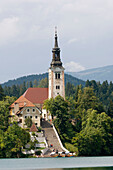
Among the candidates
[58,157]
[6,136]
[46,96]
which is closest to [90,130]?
[58,157]

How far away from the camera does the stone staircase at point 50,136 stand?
322 ft

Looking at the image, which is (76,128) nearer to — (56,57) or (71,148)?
(71,148)

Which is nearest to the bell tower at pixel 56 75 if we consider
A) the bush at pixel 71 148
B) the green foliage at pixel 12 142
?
the bush at pixel 71 148

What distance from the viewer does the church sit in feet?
359

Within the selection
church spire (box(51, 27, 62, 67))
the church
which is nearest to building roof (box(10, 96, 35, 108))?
the church

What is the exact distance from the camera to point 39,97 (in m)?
121

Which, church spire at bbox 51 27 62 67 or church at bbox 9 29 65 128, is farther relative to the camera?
church spire at bbox 51 27 62 67

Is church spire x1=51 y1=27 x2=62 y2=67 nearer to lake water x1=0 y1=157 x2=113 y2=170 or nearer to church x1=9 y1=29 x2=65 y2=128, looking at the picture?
church x1=9 y1=29 x2=65 y2=128

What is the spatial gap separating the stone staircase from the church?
1.87 metres

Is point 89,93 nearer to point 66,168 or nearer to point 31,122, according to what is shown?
point 31,122

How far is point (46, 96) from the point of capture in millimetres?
120938

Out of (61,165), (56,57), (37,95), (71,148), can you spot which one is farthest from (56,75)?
(61,165)

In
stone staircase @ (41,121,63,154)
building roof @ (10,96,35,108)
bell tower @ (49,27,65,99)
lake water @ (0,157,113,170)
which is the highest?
bell tower @ (49,27,65,99)

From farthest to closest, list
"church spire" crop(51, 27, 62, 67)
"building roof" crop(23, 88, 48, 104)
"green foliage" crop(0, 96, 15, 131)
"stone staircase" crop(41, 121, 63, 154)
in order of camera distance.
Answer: "building roof" crop(23, 88, 48, 104), "church spire" crop(51, 27, 62, 67), "green foliage" crop(0, 96, 15, 131), "stone staircase" crop(41, 121, 63, 154)
